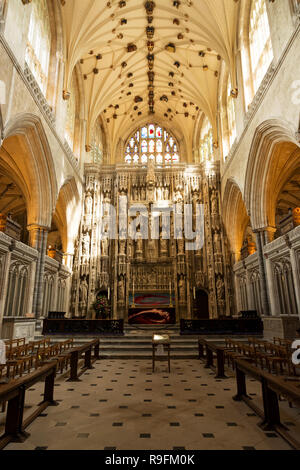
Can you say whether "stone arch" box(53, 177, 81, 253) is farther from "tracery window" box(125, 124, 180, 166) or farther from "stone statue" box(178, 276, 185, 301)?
"tracery window" box(125, 124, 180, 166)

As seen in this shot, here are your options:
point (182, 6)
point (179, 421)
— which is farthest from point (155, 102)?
point (179, 421)

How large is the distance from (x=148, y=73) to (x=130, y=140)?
6.48 meters

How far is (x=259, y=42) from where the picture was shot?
1491 centimetres

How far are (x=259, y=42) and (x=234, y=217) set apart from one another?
10530 millimetres

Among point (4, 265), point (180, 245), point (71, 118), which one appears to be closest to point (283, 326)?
point (180, 245)

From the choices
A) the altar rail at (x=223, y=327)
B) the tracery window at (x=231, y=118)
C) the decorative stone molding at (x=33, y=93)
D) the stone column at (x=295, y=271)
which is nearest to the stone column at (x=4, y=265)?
the decorative stone molding at (x=33, y=93)

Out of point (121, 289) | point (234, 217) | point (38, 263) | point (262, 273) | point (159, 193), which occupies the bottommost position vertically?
point (121, 289)

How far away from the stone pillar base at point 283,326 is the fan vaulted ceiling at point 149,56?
13.7 m

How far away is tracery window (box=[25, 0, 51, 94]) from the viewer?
14.4 metres

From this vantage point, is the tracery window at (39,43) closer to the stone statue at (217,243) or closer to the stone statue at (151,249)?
the stone statue at (151,249)

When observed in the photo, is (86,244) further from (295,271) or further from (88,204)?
(295,271)

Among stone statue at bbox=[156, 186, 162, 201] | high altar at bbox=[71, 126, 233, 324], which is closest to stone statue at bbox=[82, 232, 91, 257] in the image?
high altar at bbox=[71, 126, 233, 324]

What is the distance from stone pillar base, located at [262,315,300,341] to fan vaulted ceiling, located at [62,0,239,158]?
13738mm

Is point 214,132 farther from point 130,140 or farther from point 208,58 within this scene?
point 130,140
